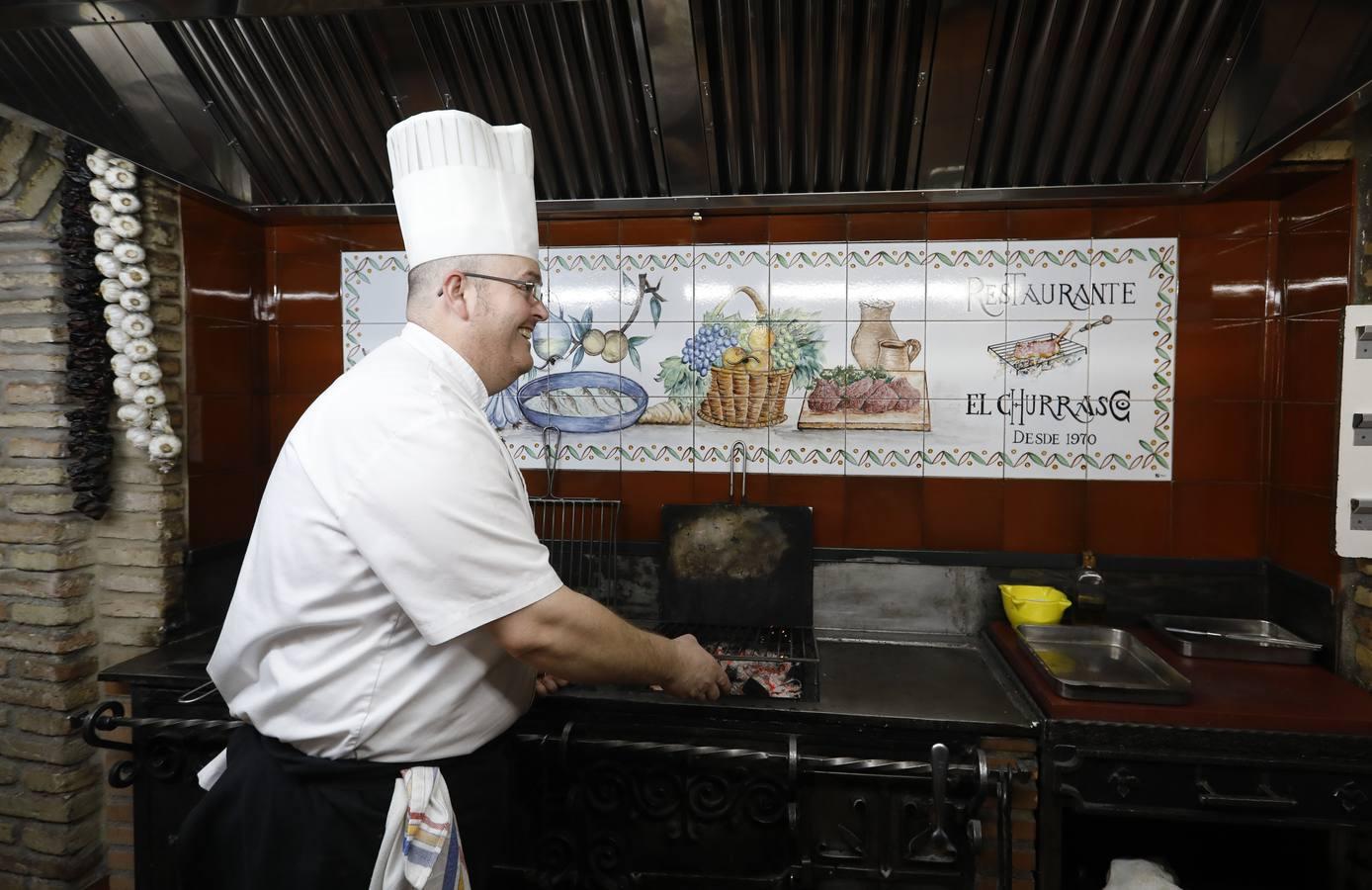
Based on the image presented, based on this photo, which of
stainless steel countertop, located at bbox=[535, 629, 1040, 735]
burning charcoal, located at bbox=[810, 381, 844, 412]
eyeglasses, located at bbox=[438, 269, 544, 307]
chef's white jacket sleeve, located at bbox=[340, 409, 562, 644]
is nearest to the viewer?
chef's white jacket sleeve, located at bbox=[340, 409, 562, 644]

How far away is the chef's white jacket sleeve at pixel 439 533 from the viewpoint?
1049 millimetres

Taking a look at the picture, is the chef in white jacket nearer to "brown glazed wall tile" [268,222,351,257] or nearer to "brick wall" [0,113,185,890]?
"brick wall" [0,113,185,890]

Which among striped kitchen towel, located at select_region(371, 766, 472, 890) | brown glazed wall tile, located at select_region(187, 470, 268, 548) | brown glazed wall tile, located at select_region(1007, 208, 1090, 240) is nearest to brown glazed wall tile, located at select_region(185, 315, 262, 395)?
brown glazed wall tile, located at select_region(187, 470, 268, 548)

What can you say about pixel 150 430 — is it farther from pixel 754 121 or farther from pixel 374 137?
pixel 754 121

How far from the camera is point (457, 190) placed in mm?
1294

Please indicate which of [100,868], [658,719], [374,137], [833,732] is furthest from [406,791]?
[374,137]

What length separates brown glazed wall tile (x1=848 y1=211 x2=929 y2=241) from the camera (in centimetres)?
220

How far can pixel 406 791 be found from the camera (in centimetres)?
118

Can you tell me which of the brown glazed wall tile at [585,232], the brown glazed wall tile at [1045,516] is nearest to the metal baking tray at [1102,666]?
the brown glazed wall tile at [1045,516]

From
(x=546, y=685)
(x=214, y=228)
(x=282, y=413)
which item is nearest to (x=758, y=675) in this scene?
(x=546, y=685)

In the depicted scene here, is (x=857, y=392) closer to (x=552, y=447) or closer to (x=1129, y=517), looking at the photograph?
(x=1129, y=517)

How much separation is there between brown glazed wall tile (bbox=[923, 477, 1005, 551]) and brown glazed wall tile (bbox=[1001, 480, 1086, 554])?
35 mm

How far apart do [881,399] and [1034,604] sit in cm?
76

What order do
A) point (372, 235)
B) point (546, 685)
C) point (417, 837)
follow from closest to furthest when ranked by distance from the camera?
point (417, 837) < point (546, 685) < point (372, 235)
